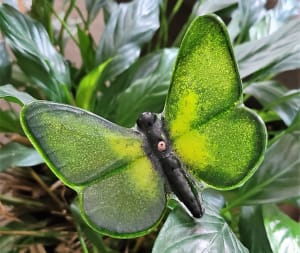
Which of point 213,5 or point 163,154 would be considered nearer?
point 163,154

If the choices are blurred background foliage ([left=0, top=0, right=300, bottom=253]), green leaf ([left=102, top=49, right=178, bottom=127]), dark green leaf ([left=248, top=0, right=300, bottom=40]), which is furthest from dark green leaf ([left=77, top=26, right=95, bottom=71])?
dark green leaf ([left=248, top=0, right=300, bottom=40])

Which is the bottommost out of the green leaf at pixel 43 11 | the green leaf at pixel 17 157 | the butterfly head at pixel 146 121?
the green leaf at pixel 17 157

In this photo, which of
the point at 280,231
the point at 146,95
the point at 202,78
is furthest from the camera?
the point at 146,95

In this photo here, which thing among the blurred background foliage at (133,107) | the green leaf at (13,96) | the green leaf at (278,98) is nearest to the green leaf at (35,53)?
the blurred background foliage at (133,107)

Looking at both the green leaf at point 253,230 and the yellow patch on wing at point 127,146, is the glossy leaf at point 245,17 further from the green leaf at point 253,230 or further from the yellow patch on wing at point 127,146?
the yellow patch on wing at point 127,146

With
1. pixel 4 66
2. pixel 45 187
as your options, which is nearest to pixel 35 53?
pixel 4 66

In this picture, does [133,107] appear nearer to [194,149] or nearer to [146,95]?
[146,95]

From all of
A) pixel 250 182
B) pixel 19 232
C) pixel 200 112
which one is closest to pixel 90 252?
pixel 19 232
